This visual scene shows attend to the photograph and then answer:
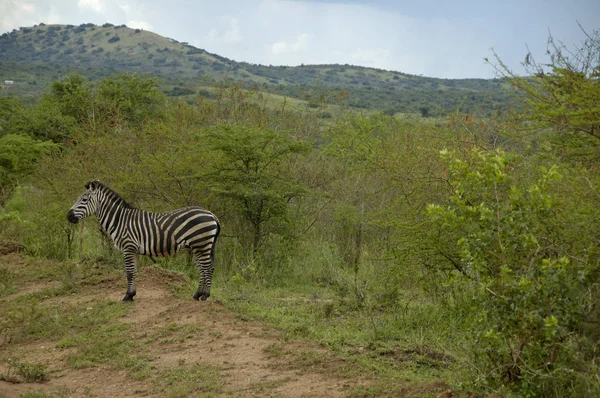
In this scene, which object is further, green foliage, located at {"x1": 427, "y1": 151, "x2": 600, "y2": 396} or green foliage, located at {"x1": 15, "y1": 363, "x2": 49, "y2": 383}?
green foliage, located at {"x1": 15, "y1": 363, "x2": 49, "y2": 383}

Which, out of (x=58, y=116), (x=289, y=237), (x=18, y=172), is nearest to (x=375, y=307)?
(x=289, y=237)

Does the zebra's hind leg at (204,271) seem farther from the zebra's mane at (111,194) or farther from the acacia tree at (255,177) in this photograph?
the acacia tree at (255,177)

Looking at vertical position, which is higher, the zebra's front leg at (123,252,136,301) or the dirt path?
the zebra's front leg at (123,252,136,301)

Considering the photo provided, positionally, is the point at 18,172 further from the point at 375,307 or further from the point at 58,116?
the point at 375,307

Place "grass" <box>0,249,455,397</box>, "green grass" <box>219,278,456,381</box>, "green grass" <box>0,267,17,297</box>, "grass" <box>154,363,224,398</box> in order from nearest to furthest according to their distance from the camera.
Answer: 1. "grass" <box>154,363,224,398</box>
2. "grass" <box>0,249,455,397</box>
3. "green grass" <box>219,278,456,381</box>
4. "green grass" <box>0,267,17,297</box>

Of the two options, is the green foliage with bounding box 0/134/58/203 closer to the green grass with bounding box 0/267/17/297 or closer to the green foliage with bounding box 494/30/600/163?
the green grass with bounding box 0/267/17/297

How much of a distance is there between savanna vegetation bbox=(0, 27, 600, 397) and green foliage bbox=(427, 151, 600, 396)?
0.02 metres

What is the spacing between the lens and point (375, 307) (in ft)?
34.7

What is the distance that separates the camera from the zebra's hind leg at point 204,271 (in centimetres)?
1050

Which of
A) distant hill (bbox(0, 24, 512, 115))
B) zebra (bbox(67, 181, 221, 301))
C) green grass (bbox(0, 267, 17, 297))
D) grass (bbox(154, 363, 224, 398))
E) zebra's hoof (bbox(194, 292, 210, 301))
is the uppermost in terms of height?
distant hill (bbox(0, 24, 512, 115))

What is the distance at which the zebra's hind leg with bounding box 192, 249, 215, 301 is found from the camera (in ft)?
34.4

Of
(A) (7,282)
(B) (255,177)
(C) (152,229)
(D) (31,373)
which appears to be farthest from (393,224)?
(A) (7,282)

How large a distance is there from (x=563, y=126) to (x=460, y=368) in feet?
9.33

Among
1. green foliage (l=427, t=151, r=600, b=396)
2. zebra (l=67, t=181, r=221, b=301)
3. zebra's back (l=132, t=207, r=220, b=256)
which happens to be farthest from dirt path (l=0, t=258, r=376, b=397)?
green foliage (l=427, t=151, r=600, b=396)
